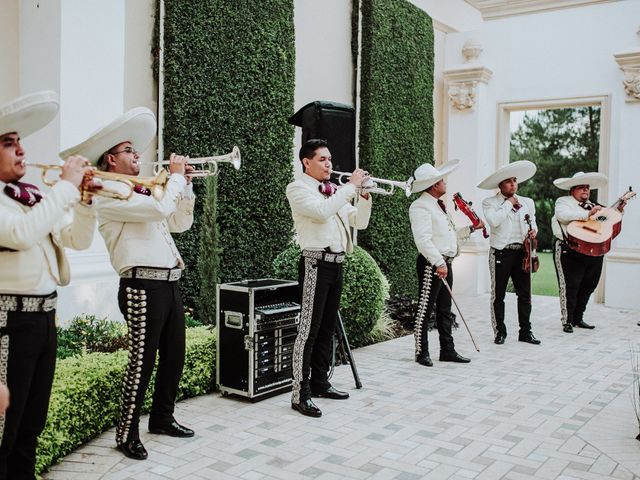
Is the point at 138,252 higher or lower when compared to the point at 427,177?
lower

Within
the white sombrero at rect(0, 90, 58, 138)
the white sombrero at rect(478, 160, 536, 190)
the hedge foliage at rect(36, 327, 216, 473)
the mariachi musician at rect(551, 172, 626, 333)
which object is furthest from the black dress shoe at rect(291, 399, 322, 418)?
the mariachi musician at rect(551, 172, 626, 333)

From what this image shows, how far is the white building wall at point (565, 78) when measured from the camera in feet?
35.6

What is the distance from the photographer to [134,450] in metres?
4.04

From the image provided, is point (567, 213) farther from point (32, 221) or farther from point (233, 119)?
point (32, 221)

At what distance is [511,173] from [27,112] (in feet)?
19.1

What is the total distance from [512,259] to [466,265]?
15.6ft

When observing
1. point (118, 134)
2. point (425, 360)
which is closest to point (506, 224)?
point (425, 360)

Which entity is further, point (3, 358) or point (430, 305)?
point (430, 305)

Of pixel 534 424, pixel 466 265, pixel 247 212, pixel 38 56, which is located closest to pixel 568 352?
pixel 534 424

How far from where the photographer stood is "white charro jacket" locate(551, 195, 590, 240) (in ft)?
28.3

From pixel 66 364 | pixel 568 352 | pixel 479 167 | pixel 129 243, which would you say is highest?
pixel 479 167

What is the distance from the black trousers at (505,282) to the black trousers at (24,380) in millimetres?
5627

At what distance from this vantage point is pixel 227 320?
215 inches

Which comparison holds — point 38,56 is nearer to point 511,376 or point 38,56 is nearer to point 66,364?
point 66,364
